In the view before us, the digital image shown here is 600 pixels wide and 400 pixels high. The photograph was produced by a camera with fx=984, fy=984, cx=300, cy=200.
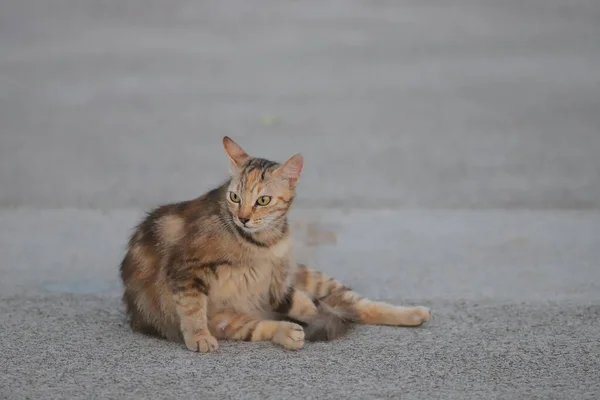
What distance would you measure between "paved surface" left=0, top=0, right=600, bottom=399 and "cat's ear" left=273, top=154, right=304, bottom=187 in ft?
2.34

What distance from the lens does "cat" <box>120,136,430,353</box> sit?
400 cm

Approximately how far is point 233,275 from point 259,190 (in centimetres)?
37

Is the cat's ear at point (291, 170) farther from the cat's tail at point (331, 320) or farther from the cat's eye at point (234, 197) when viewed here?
the cat's tail at point (331, 320)

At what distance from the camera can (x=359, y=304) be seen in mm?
4348

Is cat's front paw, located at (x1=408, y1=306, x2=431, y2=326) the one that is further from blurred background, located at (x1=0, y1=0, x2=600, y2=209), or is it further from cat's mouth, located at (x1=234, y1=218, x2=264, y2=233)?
blurred background, located at (x1=0, y1=0, x2=600, y2=209)

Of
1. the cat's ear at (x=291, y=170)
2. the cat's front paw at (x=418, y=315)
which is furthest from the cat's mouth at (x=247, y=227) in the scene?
the cat's front paw at (x=418, y=315)

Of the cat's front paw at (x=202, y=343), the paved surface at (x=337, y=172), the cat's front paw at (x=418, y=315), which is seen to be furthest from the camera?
the cat's front paw at (x=418, y=315)

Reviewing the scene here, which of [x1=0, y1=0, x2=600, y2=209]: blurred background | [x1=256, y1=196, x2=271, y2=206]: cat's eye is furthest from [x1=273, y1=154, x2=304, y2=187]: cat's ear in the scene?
[x1=0, y1=0, x2=600, y2=209]: blurred background

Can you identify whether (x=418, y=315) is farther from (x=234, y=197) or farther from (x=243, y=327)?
(x=234, y=197)

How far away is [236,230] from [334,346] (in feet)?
2.06

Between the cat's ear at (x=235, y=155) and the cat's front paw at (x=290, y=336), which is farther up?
the cat's ear at (x=235, y=155)

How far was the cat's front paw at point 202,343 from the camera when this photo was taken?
12.7 ft

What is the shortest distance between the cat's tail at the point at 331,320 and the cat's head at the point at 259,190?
0.43 m

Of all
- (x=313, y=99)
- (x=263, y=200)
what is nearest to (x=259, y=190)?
(x=263, y=200)
